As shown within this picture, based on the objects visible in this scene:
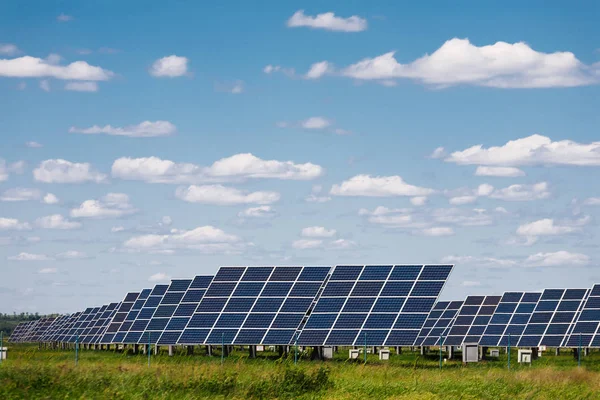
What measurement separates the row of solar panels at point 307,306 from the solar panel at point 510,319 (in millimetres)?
13599

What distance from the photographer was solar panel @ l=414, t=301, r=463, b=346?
74387 millimetres

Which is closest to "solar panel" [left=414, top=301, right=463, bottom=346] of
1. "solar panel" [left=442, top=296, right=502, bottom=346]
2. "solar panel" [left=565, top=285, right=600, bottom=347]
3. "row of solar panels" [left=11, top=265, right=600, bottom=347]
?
"solar panel" [left=442, top=296, right=502, bottom=346]

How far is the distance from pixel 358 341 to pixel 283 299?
20.0 feet

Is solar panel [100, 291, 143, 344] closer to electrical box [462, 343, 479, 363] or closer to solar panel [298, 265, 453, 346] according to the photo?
solar panel [298, 265, 453, 346]

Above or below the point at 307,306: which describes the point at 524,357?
below

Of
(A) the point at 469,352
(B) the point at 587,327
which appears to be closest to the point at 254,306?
(A) the point at 469,352

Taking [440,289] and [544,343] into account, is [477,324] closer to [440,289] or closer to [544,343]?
[544,343]

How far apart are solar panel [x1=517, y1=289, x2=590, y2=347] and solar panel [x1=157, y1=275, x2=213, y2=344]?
19.6 meters

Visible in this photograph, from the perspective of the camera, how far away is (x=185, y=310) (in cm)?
5734

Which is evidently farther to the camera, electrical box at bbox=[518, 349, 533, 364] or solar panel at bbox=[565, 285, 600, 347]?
solar panel at bbox=[565, 285, 600, 347]

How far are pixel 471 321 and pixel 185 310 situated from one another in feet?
88.3

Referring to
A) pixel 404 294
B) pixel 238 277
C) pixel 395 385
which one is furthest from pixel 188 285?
pixel 395 385

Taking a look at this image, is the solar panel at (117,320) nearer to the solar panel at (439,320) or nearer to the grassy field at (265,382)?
the solar panel at (439,320)

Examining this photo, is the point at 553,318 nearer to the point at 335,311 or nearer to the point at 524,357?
the point at 524,357
